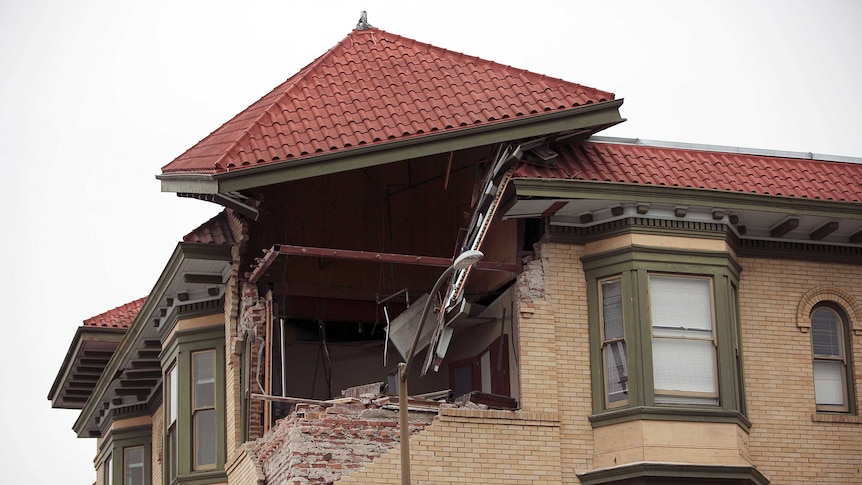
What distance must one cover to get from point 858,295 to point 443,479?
7.70 m

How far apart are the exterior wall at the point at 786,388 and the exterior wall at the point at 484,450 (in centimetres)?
335

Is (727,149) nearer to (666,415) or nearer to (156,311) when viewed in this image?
(666,415)

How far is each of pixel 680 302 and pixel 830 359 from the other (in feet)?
9.55

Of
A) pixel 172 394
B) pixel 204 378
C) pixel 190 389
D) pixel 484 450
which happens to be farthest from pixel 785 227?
pixel 172 394

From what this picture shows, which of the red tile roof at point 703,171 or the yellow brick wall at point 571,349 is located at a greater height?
the red tile roof at point 703,171

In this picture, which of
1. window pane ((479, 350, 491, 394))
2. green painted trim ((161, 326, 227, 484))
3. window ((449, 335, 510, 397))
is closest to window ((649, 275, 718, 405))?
window ((449, 335, 510, 397))

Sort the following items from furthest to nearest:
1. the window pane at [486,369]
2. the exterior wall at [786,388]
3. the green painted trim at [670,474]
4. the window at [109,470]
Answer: the window at [109,470] → the window pane at [486,369] → the exterior wall at [786,388] → the green painted trim at [670,474]

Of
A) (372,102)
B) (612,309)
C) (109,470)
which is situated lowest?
(109,470)

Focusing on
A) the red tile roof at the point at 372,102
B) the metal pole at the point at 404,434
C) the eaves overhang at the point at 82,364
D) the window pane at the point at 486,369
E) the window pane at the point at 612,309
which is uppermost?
the red tile roof at the point at 372,102

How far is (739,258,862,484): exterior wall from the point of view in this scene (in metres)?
26.5

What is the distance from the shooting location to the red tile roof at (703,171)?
2631 centimetres

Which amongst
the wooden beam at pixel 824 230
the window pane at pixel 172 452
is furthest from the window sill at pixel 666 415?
the window pane at pixel 172 452

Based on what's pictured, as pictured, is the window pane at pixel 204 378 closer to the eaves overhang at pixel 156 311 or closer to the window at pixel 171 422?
the window at pixel 171 422

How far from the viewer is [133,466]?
118 ft
